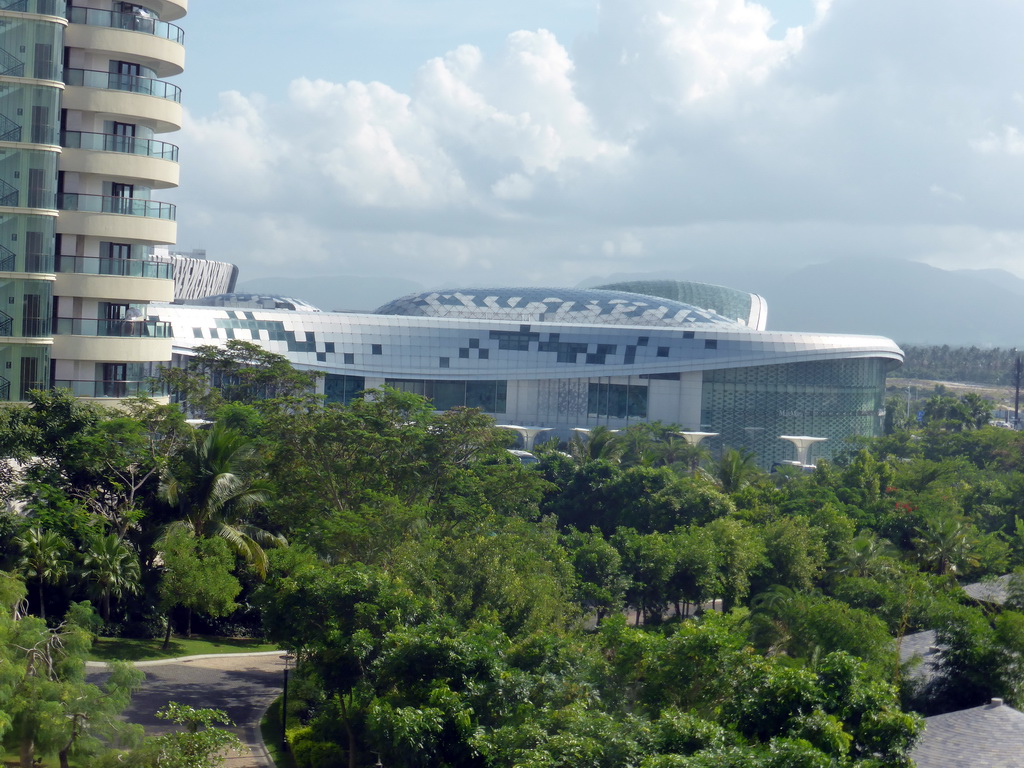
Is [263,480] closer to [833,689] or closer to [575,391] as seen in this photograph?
[833,689]

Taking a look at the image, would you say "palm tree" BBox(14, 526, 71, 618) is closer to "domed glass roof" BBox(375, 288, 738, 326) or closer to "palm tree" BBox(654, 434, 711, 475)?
"palm tree" BBox(654, 434, 711, 475)

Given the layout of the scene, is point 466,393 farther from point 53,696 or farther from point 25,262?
point 53,696

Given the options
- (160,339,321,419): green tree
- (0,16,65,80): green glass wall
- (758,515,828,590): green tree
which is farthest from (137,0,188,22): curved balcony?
(758,515,828,590): green tree

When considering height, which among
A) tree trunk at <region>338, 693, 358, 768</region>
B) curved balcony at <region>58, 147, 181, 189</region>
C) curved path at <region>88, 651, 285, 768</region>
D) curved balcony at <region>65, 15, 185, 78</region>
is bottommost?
curved path at <region>88, 651, 285, 768</region>

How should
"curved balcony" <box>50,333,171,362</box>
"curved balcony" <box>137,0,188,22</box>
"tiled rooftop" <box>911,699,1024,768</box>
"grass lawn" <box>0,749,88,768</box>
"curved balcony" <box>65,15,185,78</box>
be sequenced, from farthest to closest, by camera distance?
"curved balcony" <box>137,0,188,22</box> < "curved balcony" <box>50,333,171,362</box> < "curved balcony" <box>65,15,185,78</box> < "grass lawn" <box>0,749,88,768</box> < "tiled rooftop" <box>911,699,1024,768</box>

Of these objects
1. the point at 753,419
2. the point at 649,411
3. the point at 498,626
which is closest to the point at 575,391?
the point at 649,411

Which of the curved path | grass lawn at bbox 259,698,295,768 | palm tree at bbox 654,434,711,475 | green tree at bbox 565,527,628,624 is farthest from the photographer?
palm tree at bbox 654,434,711,475

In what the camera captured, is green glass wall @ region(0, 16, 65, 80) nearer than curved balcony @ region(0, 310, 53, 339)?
Yes

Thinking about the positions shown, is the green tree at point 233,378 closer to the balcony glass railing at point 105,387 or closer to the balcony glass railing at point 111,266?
the balcony glass railing at point 105,387
